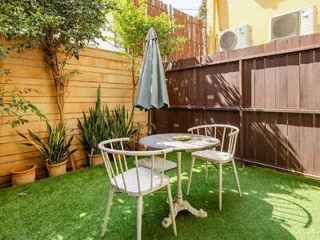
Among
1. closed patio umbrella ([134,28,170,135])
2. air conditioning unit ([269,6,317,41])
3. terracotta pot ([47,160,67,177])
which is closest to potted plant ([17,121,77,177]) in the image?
terracotta pot ([47,160,67,177])

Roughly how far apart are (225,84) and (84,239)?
3.10 metres

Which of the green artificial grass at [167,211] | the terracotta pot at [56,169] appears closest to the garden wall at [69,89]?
the terracotta pot at [56,169]

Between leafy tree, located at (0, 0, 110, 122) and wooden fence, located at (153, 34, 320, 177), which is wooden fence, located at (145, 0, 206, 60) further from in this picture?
leafy tree, located at (0, 0, 110, 122)

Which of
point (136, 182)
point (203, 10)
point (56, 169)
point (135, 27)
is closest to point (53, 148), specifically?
point (56, 169)

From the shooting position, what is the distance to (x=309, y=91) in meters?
2.77

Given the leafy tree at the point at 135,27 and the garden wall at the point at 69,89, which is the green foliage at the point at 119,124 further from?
the leafy tree at the point at 135,27

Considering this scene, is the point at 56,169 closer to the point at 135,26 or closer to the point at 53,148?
the point at 53,148

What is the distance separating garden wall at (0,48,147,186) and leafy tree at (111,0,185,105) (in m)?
0.42

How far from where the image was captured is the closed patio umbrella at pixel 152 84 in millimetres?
2684

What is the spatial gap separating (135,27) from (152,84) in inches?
64.8

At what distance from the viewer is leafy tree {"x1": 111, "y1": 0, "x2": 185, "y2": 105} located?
3.70m

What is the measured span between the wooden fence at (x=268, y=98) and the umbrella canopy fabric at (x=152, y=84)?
144 cm

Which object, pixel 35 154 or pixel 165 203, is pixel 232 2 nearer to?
pixel 165 203

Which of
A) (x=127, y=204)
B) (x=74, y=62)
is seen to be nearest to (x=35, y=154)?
(x=74, y=62)
